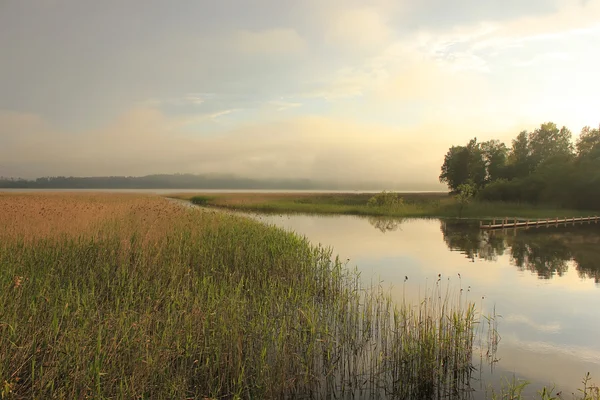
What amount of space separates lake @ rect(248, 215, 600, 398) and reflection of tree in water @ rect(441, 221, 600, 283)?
6 centimetres

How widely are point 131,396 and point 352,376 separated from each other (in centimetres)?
383

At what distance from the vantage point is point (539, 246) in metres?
26.2

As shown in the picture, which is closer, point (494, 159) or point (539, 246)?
point (539, 246)

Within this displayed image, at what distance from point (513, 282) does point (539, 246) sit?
12927mm

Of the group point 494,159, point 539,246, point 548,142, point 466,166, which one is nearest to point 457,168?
point 466,166

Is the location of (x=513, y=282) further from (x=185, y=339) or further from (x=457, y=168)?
(x=457, y=168)

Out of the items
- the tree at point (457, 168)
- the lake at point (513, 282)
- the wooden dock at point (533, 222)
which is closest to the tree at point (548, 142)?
the tree at point (457, 168)

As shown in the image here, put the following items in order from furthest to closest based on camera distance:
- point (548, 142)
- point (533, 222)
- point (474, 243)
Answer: point (548, 142), point (533, 222), point (474, 243)

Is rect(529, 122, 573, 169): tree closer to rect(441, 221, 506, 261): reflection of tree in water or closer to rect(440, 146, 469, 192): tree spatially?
rect(440, 146, 469, 192): tree

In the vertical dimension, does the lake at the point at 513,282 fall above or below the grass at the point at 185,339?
below

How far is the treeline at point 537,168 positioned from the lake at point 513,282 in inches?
1215

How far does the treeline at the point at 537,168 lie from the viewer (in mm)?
57750

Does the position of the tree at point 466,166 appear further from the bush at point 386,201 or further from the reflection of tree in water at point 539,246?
the reflection of tree in water at point 539,246

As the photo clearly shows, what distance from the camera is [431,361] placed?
666 centimetres
